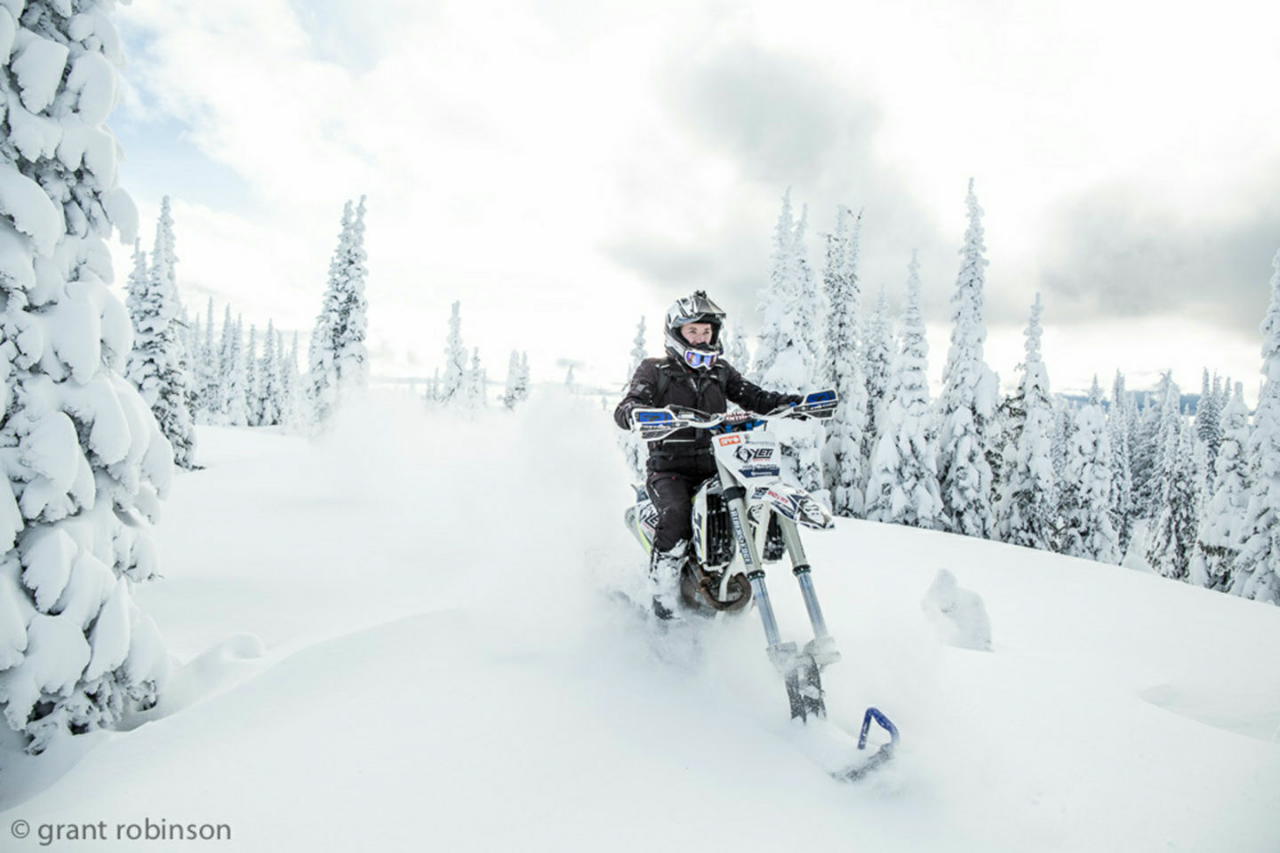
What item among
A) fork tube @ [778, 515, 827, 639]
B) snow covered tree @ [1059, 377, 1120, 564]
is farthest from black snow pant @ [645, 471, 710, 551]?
snow covered tree @ [1059, 377, 1120, 564]

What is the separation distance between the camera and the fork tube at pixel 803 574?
4.07 metres

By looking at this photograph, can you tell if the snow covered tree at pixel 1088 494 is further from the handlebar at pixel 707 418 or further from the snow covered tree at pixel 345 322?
the snow covered tree at pixel 345 322

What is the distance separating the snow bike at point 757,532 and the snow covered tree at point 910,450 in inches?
968

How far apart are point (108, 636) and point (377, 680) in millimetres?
1837

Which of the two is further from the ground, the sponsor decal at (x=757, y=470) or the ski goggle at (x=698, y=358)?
the ski goggle at (x=698, y=358)

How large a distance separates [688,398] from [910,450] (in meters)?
24.9

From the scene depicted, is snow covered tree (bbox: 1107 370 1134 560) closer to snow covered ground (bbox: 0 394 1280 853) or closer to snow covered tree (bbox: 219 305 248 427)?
snow covered ground (bbox: 0 394 1280 853)

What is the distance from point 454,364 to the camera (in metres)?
58.5

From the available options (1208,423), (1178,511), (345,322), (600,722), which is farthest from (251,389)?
(1208,423)

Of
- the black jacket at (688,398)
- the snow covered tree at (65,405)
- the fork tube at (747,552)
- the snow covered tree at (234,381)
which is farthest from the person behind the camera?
the snow covered tree at (234,381)

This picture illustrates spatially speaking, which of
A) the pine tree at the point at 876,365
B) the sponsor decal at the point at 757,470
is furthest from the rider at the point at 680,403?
the pine tree at the point at 876,365

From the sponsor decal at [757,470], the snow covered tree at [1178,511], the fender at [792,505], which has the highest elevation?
the sponsor decal at [757,470]

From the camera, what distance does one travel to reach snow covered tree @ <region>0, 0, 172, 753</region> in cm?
390

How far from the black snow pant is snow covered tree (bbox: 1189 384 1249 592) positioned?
2599 centimetres
